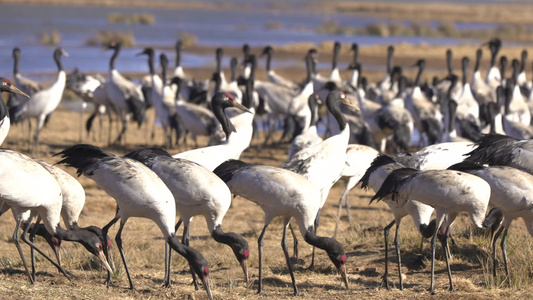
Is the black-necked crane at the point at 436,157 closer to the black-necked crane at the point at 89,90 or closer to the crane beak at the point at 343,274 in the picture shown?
the crane beak at the point at 343,274

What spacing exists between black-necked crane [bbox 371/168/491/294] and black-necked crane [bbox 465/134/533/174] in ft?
→ 6.01

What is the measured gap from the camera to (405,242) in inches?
333

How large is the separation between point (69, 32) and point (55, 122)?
81.6 ft

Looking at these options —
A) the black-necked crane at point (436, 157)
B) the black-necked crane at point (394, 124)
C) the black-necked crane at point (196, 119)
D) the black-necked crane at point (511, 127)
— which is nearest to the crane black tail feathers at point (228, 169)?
the black-necked crane at point (436, 157)

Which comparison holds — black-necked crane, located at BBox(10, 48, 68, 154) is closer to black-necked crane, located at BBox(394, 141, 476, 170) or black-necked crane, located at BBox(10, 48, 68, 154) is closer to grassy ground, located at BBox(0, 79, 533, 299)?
grassy ground, located at BBox(0, 79, 533, 299)

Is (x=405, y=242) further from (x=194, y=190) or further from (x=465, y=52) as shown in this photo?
(x=465, y=52)

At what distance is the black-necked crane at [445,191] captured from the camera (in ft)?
21.9

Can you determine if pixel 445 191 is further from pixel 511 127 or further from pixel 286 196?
pixel 511 127

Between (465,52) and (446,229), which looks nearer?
(446,229)

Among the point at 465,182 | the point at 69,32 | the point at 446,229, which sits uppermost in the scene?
the point at 465,182

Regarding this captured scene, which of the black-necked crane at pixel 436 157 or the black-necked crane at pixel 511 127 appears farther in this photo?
the black-necked crane at pixel 511 127

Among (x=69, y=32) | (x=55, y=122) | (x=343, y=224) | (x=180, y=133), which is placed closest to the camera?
(x=343, y=224)

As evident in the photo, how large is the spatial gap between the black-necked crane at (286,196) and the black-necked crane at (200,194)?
0.93ft

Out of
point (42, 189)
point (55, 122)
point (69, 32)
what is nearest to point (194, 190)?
point (42, 189)
